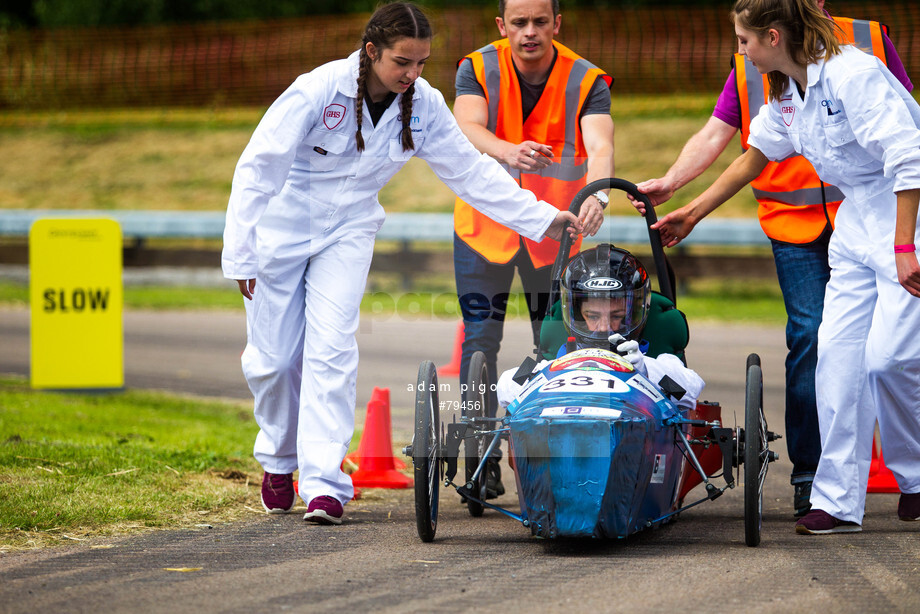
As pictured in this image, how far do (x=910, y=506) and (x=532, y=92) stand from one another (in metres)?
2.76

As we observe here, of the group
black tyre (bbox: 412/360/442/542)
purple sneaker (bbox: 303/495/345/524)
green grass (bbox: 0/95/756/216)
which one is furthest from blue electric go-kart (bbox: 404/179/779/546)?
green grass (bbox: 0/95/756/216)

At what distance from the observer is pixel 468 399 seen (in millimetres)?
5273

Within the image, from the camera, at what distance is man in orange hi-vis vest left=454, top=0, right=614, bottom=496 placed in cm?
598

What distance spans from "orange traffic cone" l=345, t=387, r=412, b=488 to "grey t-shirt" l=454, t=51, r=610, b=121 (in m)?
1.80

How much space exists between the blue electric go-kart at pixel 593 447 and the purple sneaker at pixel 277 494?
862 millimetres

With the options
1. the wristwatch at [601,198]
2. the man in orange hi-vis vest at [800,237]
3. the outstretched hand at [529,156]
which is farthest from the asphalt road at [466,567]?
the outstretched hand at [529,156]

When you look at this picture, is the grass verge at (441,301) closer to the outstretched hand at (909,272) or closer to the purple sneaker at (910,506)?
the purple sneaker at (910,506)

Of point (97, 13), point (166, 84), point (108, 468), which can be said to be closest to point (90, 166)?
point (166, 84)

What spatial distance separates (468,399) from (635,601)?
61.5 inches

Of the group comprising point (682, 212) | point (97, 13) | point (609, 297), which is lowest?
point (609, 297)

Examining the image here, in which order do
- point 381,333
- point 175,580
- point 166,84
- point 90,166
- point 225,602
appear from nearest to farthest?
1. point 225,602
2. point 175,580
3. point 381,333
4. point 90,166
5. point 166,84

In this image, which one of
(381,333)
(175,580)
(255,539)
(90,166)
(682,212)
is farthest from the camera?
(90,166)

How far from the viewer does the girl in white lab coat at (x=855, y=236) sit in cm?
489

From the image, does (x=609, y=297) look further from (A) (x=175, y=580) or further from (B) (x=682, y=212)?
(A) (x=175, y=580)
